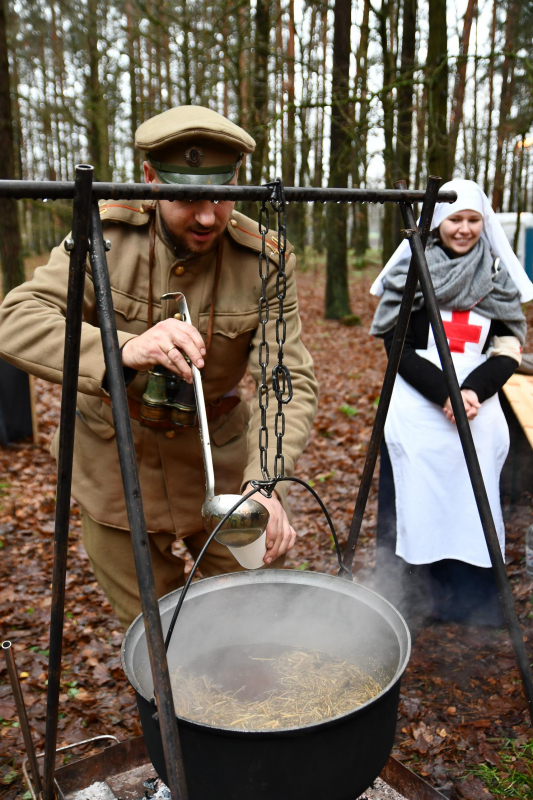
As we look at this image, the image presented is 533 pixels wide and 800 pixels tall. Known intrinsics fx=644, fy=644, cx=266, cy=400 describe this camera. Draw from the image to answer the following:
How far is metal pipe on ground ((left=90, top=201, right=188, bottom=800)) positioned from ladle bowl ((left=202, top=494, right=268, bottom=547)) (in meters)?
0.37

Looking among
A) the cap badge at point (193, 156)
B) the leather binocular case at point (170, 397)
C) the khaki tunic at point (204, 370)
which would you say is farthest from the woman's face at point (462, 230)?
the leather binocular case at point (170, 397)

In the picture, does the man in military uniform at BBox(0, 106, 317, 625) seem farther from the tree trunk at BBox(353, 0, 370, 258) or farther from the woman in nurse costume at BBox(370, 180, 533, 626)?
the tree trunk at BBox(353, 0, 370, 258)

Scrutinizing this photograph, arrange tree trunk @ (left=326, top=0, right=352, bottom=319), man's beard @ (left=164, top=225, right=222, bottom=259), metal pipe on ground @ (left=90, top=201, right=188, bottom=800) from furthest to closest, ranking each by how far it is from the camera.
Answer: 1. tree trunk @ (left=326, top=0, right=352, bottom=319)
2. man's beard @ (left=164, top=225, right=222, bottom=259)
3. metal pipe on ground @ (left=90, top=201, right=188, bottom=800)

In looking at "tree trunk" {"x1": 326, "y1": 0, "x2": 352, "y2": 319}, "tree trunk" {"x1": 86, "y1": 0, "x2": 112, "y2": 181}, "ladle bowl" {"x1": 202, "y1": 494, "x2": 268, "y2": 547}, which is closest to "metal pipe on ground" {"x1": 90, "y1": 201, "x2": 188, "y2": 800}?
"ladle bowl" {"x1": 202, "y1": 494, "x2": 268, "y2": 547}

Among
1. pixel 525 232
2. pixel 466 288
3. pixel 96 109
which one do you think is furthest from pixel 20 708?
pixel 96 109

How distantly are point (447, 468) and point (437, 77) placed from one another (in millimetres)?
7029

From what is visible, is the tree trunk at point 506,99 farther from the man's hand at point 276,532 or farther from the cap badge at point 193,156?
the man's hand at point 276,532

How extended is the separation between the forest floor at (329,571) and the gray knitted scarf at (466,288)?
62.0 inches

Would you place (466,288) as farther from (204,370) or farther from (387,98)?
(387,98)

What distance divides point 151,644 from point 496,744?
6.58 ft

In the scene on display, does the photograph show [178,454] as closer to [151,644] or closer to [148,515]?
[148,515]

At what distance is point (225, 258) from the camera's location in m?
→ 2.46

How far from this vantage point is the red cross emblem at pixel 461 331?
3303 mm

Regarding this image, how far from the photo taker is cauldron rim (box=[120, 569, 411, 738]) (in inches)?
55.7
